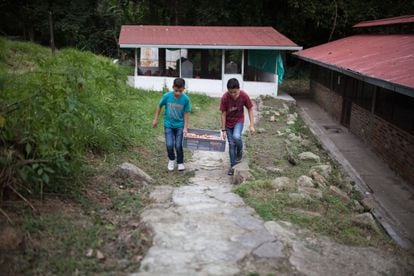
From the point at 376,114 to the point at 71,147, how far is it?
838 cm

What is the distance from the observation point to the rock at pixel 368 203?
6.84 meters

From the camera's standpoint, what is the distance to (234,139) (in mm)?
7172

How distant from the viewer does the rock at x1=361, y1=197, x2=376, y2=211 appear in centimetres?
684

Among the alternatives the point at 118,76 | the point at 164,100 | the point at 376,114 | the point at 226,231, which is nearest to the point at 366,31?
the point at 376,114

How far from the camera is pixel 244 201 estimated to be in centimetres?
568

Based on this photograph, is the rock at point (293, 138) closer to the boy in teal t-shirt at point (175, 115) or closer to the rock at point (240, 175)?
the rock at point (240, 175)

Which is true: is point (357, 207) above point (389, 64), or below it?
below

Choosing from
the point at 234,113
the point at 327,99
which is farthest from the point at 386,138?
the point at 327,99

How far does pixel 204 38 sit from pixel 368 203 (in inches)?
525

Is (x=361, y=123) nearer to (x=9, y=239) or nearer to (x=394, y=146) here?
(x=394, y=146)

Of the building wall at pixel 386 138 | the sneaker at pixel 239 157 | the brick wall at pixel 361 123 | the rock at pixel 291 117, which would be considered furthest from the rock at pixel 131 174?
the rock at pixel 291 117

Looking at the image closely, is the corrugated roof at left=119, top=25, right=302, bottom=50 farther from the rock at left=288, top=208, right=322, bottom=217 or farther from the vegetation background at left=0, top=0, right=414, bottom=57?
the rock at left=288, top=208, right=322, bottom=217

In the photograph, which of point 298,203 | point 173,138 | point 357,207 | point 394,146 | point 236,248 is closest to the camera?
point 236,248

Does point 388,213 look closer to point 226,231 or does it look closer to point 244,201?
point 244,201
